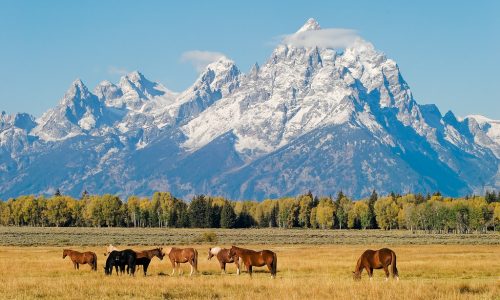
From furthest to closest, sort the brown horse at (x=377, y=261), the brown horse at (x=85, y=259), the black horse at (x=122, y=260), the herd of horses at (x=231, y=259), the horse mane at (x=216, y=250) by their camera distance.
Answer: the horse mane at (x=216, y=250) → the brown horse at (x=85, y=259) → the black horse at (x=122, y=260) → the herd of horses at (x=231, y=259) → the brown horse at (x=377, y=261)

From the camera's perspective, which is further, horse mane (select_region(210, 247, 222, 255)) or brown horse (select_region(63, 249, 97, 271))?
horse mane (select_region(210, 247, 222, 255))

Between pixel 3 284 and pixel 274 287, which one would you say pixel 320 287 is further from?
pixel 3 284

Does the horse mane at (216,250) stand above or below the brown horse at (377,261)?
above

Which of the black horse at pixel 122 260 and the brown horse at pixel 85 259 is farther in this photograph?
the brown horse at pixel 85 259

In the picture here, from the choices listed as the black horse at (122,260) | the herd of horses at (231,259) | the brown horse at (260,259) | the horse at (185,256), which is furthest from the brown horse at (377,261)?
the black horse at (122,260)

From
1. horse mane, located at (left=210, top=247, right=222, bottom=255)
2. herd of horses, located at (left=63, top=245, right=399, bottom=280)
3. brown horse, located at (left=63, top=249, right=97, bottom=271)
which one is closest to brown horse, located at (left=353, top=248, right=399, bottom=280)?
herd of horses, located at (left=63, top=245, right=399, bottom=280)

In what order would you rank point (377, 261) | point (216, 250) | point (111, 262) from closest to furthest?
1. point (377, 261)
2. point (111, 262)
3. point (216, 250)

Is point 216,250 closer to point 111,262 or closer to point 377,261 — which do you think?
point 111,262

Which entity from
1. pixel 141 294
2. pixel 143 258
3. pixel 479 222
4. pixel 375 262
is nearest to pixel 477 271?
pixel 375 262

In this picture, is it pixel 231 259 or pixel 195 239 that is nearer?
pixel 231 259

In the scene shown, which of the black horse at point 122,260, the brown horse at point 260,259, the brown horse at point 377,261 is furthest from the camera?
the black horse at point 122,260

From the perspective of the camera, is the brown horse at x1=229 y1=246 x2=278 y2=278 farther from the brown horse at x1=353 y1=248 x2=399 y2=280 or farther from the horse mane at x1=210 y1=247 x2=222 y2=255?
the horse mane at x1=210 y1=247 x2=222 y2=255

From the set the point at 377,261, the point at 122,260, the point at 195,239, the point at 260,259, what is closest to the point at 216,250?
the point at 122,260

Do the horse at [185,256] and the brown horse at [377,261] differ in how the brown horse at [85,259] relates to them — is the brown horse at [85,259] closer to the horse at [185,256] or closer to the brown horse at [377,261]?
the horse at [185,256]
